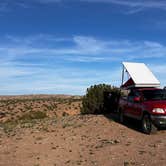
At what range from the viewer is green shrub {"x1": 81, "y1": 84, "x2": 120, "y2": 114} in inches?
987

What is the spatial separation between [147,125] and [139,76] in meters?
6.79

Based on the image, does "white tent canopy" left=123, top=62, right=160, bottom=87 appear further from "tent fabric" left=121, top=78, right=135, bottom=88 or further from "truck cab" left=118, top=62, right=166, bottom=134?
"tent fabric" left=121, top=78, right=135, bottom=88

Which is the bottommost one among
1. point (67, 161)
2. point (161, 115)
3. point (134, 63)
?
point (67, 161)

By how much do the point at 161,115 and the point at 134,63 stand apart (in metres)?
7.83

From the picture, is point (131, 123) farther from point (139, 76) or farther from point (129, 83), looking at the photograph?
point (129, 83)

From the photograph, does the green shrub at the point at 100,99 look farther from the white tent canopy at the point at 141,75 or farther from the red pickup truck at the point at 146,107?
the red pickup truck at the point at 146,107

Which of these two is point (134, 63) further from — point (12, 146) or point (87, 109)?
point (12, 146)

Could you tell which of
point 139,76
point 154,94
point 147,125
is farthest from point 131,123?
point 139,76

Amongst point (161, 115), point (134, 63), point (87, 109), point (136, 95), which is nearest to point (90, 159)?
point (161, 115)

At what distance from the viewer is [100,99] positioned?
25.5 metres

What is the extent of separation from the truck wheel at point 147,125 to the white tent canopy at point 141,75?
594cm

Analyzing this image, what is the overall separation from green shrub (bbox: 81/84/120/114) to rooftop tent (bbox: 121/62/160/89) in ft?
5.76

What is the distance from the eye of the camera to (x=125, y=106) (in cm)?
1962

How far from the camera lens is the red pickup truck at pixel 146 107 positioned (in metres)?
16.1
